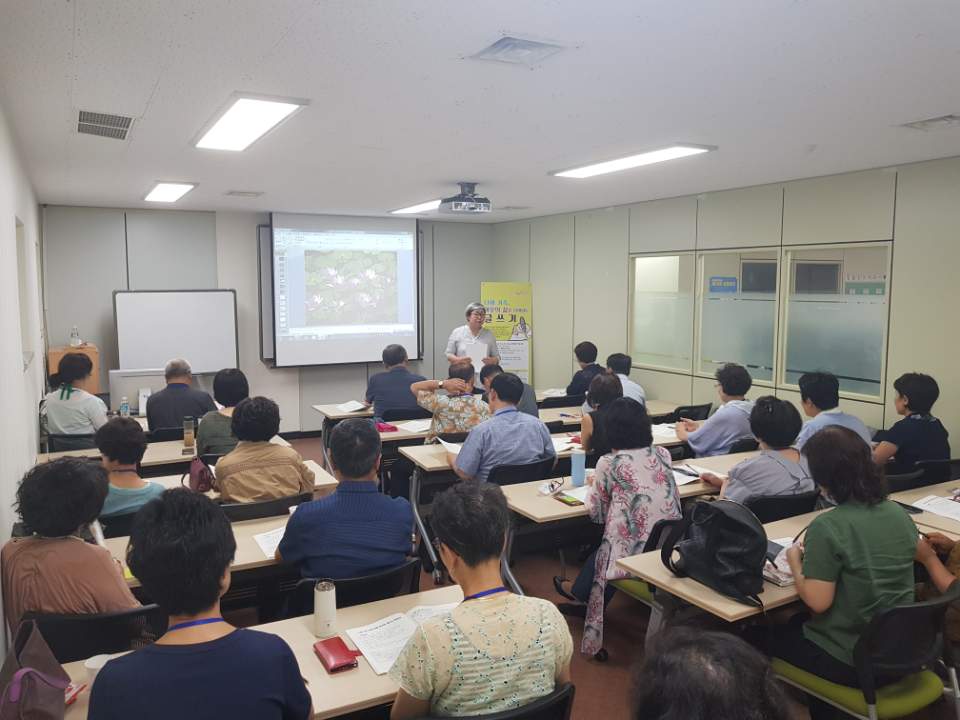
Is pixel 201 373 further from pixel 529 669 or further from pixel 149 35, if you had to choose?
pixel 529 669

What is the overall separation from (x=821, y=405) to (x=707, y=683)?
12.5ft

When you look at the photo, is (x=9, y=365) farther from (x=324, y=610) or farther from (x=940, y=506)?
(x=940, y=506)

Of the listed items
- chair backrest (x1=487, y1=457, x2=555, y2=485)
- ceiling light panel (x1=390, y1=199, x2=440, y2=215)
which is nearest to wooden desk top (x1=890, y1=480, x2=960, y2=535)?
chair backrest (x1=487, y1=457, x2=555, y2=485)

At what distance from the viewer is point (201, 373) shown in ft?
26.3

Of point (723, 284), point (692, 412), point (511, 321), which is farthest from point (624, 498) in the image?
point (511, 321)

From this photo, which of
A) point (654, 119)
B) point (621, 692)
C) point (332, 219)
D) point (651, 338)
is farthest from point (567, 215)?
point (621, 692)

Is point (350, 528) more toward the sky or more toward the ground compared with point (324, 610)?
more toward the sky

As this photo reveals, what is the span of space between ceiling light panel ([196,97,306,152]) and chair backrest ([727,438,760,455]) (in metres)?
3.43

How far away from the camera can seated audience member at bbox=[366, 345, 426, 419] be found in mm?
5859

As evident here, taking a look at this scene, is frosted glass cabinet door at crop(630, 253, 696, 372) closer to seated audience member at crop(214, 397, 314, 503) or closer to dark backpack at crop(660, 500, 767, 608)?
dark backpack at crop(660, 500, 767, 608)

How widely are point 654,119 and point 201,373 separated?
6265 millimetres

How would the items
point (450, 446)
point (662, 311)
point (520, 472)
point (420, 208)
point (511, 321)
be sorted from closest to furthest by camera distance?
point (520, 472) → point (450, 446) → point (662, 311) → point (420, 208) → point (511, 321)

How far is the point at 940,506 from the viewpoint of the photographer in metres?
3.49

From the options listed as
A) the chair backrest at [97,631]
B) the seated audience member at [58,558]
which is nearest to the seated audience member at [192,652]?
the chair backrest at [97,631]
